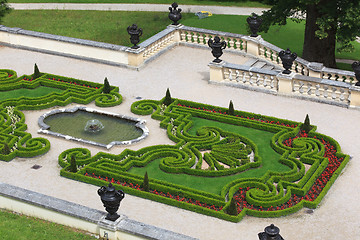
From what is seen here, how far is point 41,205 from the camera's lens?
1236 inches

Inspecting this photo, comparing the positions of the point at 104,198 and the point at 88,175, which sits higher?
the point at 104,198

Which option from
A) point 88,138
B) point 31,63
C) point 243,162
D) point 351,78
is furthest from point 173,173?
point 31,63

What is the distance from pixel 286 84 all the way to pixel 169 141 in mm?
9381

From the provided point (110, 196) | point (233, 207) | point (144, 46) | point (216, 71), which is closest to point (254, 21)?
point (216, 71)

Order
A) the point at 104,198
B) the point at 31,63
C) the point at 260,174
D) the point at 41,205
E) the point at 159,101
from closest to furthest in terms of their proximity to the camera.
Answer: the point at 104,198
the point at 41,205
the point at 260,174
the point at 159,101
the point at 31,63

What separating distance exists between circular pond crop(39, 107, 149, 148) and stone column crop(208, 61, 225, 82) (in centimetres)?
758

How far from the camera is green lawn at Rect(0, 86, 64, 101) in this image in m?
44.9

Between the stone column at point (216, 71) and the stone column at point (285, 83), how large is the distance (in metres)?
3.87

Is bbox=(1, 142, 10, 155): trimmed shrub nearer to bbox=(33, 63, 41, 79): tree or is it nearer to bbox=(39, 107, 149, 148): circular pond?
bbox=(39, 107, 149, 148): circular pond

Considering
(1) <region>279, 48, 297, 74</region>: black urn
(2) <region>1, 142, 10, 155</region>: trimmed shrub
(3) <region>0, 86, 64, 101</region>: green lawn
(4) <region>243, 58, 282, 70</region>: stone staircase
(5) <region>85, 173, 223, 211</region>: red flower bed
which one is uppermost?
(1) <region>279, 48, 297, 74</region>: black urn

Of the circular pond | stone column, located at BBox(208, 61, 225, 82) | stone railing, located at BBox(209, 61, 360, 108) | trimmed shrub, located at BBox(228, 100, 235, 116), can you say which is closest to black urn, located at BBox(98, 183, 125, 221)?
the circular pond

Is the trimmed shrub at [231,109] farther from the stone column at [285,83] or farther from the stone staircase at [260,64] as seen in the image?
the stone staircase at [260,64]

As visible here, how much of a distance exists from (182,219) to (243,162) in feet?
19.3

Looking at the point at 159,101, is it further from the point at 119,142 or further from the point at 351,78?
the point at 351,78
